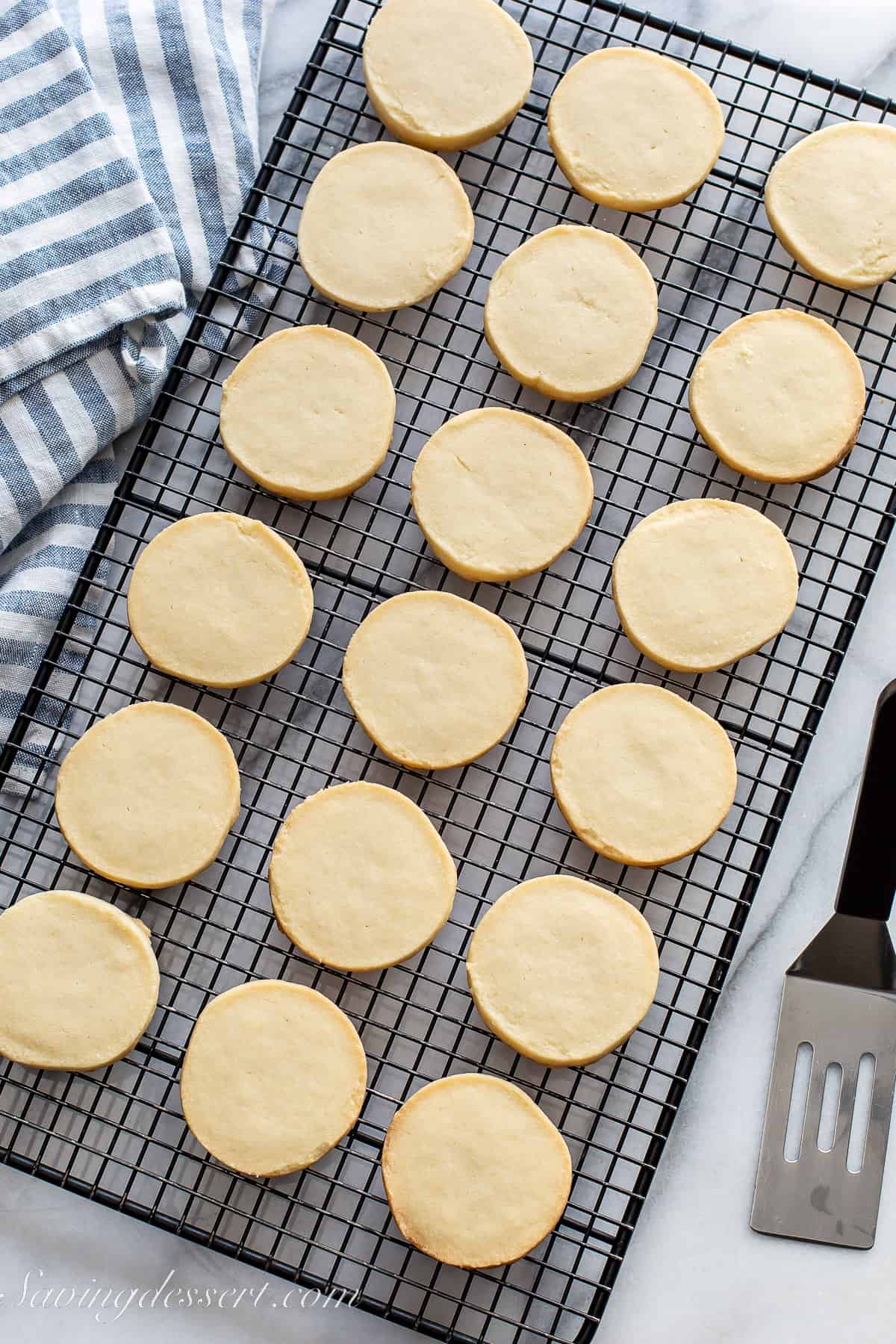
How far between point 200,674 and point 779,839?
84 centimetres

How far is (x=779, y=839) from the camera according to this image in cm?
188

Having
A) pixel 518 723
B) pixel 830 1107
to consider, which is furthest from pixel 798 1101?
pixel 518 723

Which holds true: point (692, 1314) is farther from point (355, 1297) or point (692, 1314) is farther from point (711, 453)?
point (711, 453)

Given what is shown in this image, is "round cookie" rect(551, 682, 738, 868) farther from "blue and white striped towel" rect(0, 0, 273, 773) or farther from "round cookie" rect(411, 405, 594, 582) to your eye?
"blue and white striped towel" rect(0, 0, 273, 773)

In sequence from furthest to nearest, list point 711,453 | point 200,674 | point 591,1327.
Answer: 1. point 711,453
2. point 200,674
3. point 591,1327

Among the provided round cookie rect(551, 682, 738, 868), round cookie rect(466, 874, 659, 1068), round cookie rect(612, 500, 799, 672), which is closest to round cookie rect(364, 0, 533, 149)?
round cookie rect(612, 500, 799, 672)

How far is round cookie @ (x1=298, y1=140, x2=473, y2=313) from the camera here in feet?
5.96

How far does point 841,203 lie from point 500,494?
62 cm

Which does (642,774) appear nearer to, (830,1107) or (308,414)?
(830,1107)

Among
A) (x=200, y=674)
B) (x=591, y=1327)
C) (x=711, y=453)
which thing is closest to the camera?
(x=591, y=1327)

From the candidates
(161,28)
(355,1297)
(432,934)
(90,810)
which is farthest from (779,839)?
(161,28)

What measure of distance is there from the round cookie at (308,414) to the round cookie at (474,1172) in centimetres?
80

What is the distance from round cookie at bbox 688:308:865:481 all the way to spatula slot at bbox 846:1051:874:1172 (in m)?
0.81

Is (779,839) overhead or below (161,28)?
below
